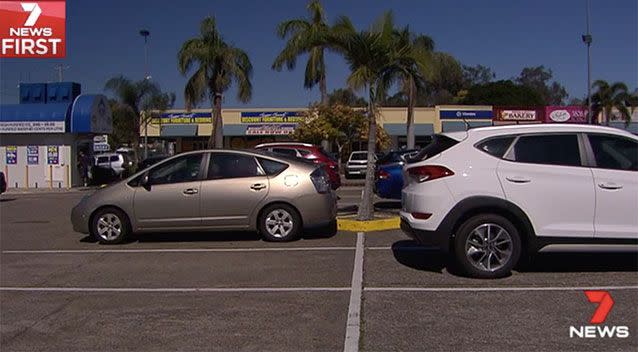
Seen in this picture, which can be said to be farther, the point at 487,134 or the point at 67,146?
the point at 67,146

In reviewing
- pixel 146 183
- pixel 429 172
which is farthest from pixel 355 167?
pixel 429 172

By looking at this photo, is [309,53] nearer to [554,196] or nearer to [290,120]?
[290,120]

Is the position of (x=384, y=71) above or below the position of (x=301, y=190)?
above

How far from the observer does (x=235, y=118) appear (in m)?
50.6

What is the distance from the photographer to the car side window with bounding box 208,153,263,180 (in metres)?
10.6

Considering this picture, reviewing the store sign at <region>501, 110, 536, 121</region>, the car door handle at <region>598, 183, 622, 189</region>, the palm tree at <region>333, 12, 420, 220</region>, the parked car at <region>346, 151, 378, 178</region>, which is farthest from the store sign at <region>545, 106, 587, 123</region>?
the car door handle at <region>598, 183, 622, 189</region>

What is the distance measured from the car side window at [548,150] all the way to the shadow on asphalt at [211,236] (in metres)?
4.35

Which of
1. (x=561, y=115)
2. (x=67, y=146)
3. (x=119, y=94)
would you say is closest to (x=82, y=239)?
(x=67, y=146)

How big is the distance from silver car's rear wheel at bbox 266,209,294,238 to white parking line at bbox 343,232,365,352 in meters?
1.66

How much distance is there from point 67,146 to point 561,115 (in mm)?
37954

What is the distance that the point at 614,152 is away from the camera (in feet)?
24.6

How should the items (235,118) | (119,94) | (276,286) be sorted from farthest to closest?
1. (235,118)
2. (119,94)
3. (276,286)

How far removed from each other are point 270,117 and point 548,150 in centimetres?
4297

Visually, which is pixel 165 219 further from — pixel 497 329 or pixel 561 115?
pixel 561 115
